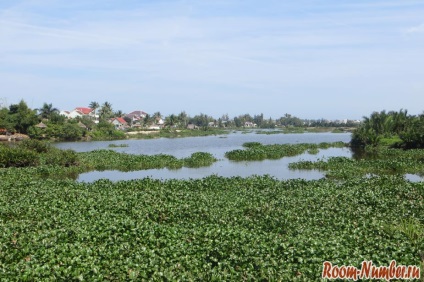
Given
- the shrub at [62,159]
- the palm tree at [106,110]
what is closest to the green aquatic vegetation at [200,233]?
the shrub at [62,159]

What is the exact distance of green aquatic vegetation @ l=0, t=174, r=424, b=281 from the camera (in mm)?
8398

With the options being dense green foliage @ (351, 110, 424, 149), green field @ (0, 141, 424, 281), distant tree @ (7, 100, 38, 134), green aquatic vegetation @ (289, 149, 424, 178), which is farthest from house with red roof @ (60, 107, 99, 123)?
green field @ (0, 141, 424, 281)

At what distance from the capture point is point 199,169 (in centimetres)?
3116

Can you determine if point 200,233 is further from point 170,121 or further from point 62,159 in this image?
point 170,121

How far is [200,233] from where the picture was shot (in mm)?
10695

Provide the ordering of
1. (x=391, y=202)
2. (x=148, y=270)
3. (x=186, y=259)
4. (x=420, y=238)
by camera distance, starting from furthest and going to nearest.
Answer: (x=391, y=202) → (x=420, y=238) → (x=186, y=259) → (x=148, y=270)

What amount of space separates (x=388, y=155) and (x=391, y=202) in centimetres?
2566

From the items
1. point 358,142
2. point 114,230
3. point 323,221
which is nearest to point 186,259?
point 114,230

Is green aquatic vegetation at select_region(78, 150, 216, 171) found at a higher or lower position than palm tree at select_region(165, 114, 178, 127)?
lower

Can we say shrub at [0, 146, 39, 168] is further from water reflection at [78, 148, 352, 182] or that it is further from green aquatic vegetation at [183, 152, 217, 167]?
green aquatic vegetation at [183, 152, 217, 167]

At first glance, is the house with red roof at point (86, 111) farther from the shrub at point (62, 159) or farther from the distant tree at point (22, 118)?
the shrub at point (62, 159)

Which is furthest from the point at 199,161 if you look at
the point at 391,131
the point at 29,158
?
the point at 391,131

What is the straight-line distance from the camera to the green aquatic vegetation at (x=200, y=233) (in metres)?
8.40

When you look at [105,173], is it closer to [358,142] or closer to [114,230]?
[114,230]
